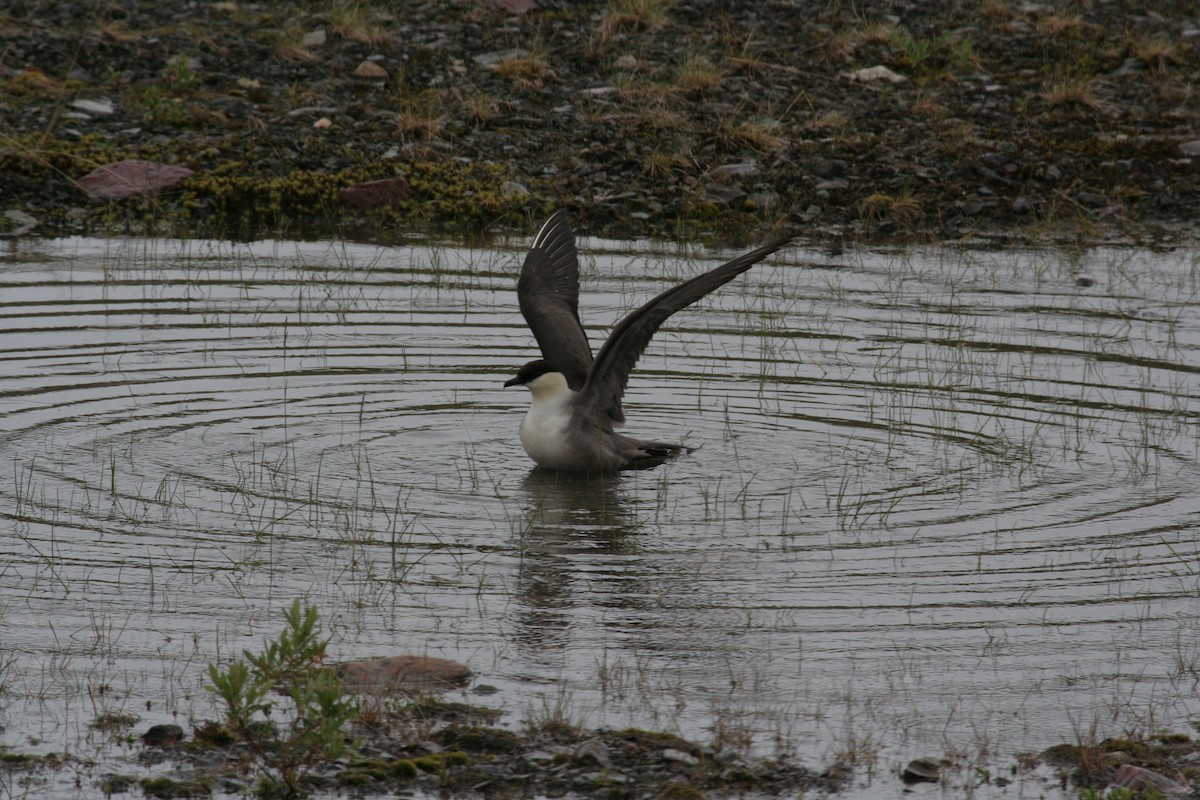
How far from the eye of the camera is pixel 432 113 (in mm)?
17031

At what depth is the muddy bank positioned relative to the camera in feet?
50.7

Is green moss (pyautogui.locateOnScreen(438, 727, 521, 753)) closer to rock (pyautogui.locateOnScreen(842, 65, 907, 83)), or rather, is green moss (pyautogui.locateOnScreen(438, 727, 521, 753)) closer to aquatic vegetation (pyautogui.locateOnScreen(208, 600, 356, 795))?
aquatic vegetation (pyautogui.locateOnScreen(208, 600, 356, 795))

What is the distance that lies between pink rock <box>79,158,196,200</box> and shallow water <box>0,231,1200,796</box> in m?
1.60

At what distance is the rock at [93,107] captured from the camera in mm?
16578

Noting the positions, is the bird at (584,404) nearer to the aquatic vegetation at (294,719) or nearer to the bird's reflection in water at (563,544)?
the bird's reflection in water at (563,544)

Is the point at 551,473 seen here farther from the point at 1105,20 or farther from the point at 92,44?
the point at 1105,20

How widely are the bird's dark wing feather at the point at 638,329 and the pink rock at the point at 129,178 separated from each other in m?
7.85

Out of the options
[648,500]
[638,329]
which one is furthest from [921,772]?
[638,329]

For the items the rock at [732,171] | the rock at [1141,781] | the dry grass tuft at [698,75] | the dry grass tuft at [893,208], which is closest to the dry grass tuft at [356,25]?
the dry grass tuft at [698,75]

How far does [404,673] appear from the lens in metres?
5.51

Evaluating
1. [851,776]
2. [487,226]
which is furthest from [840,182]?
[851,776]

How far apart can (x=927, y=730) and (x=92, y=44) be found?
51.0ft

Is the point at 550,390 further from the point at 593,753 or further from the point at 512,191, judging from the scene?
the point at 512,191

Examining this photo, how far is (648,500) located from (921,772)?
3.45 m
